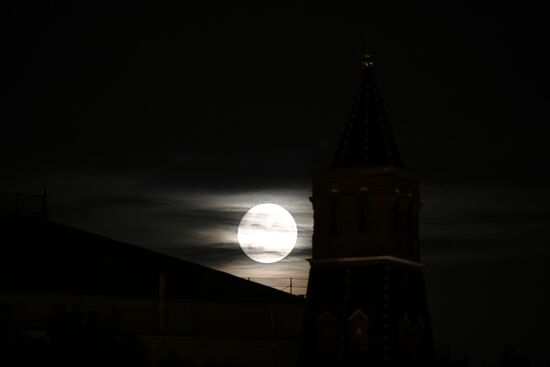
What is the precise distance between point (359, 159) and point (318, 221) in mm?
4094

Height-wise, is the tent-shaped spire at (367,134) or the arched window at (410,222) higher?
the tent-shaped spire at (367,134)

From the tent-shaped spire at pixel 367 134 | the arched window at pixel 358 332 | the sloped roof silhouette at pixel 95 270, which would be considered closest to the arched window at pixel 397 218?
the tent-shaped spire at pixel 367 134

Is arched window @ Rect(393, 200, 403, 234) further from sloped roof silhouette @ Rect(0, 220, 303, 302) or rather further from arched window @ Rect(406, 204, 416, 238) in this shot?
sloped roof silhouette @ Rect(0, 220, 303, 302)

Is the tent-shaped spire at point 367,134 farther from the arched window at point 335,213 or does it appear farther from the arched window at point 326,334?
the arched window at point 326,334

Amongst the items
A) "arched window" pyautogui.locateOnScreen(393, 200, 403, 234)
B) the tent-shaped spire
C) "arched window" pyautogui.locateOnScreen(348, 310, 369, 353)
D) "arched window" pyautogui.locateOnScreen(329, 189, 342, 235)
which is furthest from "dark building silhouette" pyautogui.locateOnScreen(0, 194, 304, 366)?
the tent-shaped spire

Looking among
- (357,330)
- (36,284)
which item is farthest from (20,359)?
(357,330)

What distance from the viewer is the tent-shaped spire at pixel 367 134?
344 feet

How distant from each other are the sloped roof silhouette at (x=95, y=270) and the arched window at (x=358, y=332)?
36.5 ft

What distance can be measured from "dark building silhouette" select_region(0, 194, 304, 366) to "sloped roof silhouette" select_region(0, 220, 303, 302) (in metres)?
0.06

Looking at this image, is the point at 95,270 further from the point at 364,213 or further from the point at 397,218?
the point at 397,218

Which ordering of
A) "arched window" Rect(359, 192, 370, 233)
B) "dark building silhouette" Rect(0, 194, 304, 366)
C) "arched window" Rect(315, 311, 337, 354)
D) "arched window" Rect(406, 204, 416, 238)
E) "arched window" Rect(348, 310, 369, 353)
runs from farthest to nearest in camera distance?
"arched window" Rect(406, 204, 416, 238), "arched window" Rect(359, 192, 370, 233), "dark building silhouette" Rect(0, 194, 304, 366), "arched window" Rect(315, 311, 337, 354), "arched window" Rect(348, 310, 369, 353)

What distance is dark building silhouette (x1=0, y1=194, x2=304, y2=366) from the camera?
104562 mm

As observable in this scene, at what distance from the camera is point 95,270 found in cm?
10812

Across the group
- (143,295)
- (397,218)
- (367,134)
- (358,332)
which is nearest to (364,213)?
(397,218)
